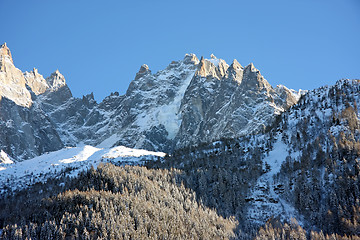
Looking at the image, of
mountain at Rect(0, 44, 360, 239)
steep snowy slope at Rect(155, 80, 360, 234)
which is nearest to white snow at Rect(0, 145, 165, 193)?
mountain at Rect(0, 44, 360, 239)

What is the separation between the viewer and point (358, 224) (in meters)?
95.7

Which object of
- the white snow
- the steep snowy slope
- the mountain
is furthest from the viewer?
the white snow

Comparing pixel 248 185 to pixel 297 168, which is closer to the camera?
pixel 297 168

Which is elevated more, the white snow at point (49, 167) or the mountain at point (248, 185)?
the white snow at point (49, 167)

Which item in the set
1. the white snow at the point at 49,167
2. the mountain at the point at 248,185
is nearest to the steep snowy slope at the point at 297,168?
the mountain at the point at 248,185

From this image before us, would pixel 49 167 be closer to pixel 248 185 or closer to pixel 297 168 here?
pixel 248 185

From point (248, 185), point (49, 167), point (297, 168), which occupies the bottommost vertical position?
point (248, 185)

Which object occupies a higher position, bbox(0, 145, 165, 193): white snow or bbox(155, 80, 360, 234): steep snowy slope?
bbox(0, 145, 165, 193): white snow

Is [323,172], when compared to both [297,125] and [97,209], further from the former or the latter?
[97,209]

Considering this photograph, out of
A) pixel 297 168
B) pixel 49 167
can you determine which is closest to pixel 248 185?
pixel 297 168

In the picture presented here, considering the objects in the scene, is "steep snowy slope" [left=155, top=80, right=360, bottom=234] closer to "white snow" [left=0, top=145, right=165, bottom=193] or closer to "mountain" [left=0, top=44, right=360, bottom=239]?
"mountain" [left=0, top=44, right=360, bottom=239]

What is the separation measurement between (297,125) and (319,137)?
700 inches

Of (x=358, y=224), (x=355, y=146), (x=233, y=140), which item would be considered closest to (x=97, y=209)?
(x=358, y=224)

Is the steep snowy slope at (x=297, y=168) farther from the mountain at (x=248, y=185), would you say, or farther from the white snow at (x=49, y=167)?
the white snow at (x=49, y=167)
